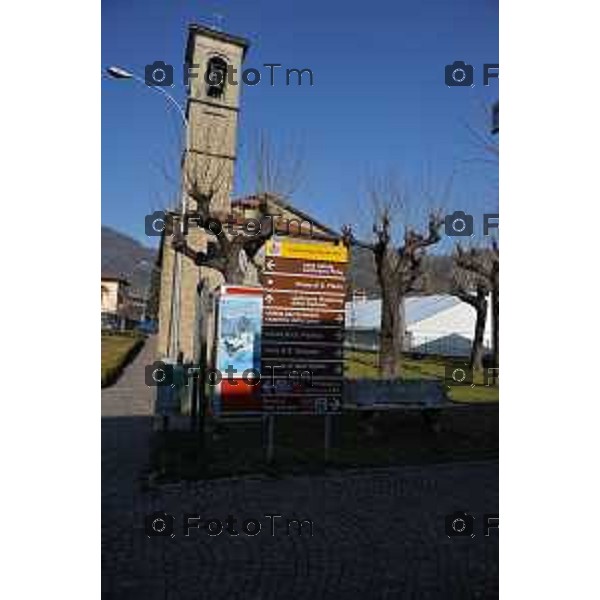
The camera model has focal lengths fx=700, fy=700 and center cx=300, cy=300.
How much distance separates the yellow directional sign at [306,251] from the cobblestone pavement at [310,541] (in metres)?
2.23

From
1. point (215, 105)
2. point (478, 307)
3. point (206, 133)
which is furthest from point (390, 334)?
point (215, 105)

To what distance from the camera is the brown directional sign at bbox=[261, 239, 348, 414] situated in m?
7.21

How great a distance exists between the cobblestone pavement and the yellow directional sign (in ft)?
7.33

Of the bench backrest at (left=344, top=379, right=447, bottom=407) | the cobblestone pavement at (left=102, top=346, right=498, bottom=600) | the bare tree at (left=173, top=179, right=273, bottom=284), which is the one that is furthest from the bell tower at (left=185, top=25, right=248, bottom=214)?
the cobblestone pavement at (left=102, top=346, right=498, bottom=600)

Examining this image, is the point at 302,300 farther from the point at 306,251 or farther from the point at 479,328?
the point at 479,328

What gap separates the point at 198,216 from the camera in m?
11.1

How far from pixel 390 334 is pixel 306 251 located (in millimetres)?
6632

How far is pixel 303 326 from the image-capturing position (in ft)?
24.0

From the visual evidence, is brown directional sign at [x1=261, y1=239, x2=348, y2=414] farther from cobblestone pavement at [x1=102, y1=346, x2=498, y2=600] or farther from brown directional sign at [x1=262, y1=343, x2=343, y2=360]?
cobblestone pavement at [x1=102, y1=346, x2=498, y2=600]
